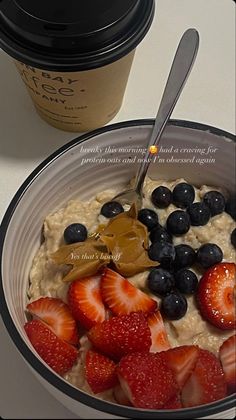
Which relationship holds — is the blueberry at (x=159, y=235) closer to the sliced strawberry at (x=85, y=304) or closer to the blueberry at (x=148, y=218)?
the blueberry at (x=148, y=218)

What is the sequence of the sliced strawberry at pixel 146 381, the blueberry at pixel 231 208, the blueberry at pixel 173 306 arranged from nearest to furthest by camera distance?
the sliced strawberry at pixel 146 381 → the blueberry at pixel 173 306 → the blueberry at pixel 231 208

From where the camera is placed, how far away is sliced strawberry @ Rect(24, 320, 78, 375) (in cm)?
81

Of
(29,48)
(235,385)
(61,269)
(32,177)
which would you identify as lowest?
(235,385)

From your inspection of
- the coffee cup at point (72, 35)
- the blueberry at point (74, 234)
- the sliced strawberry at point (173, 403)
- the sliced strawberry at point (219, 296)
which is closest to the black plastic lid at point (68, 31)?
the coffee cup at point (72, 35)

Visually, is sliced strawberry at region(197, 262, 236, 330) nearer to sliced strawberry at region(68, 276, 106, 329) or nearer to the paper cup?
sliced strawberry at region(68, 276, 106, 329)

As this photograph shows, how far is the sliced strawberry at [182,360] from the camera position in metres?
0.80

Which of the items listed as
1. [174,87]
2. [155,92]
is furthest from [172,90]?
[155,92]

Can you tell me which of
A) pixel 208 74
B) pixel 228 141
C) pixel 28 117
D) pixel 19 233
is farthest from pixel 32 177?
pixel 208 74

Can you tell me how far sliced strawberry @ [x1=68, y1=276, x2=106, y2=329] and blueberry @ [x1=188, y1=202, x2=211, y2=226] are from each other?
0.19 meters

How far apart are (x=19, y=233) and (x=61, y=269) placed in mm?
81

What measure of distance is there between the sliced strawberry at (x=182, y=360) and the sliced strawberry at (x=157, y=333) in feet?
0.07

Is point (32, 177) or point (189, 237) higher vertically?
point (32, 177)

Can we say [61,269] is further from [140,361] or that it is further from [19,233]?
[140,361]

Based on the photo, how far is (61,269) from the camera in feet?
2.94
